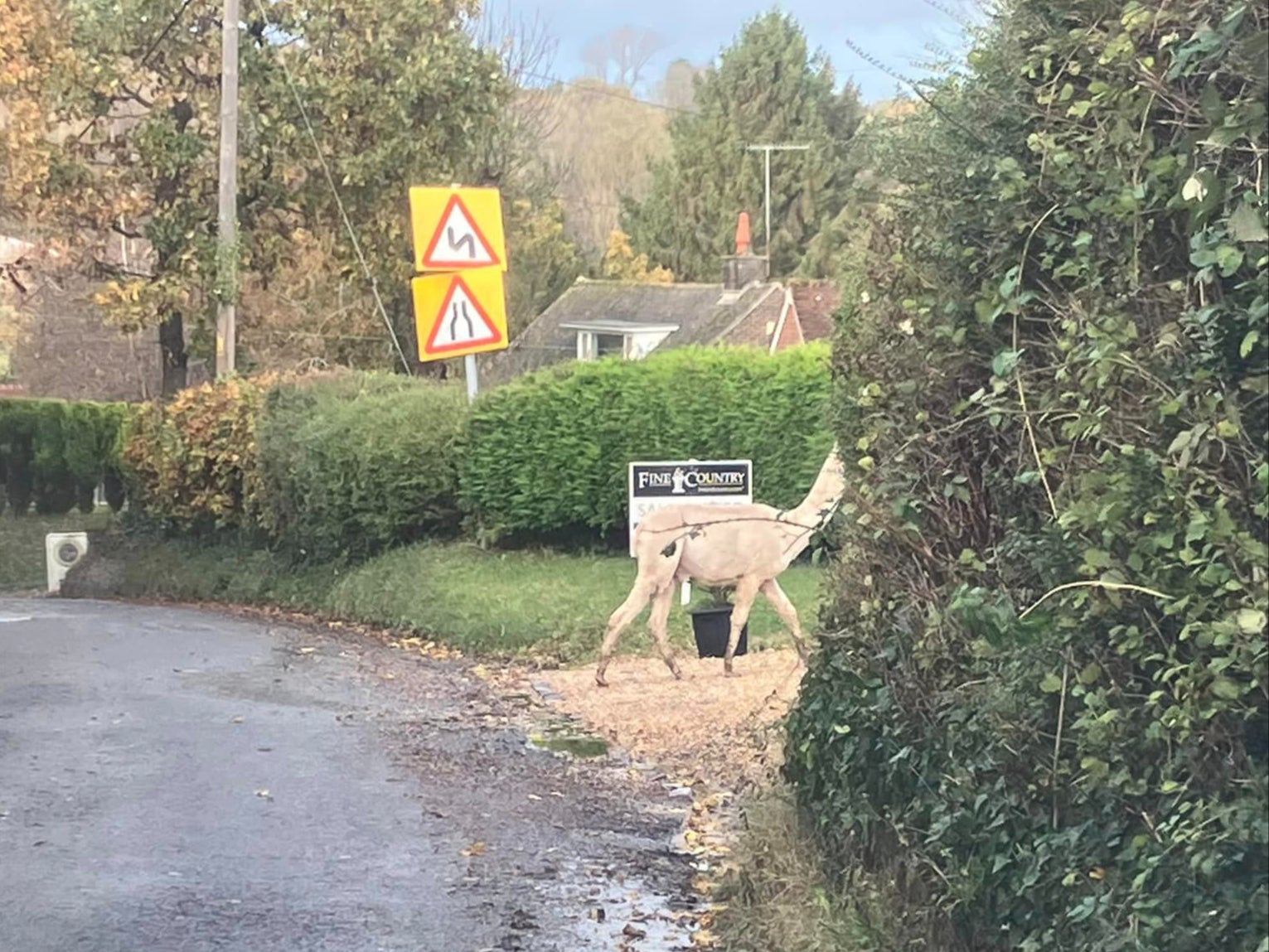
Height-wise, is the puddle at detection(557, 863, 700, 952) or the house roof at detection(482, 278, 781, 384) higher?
the house roof at detection(482, 278, 781, 384)

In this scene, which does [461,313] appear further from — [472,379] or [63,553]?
[63,553]

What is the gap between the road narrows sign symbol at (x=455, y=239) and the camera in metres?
16.0

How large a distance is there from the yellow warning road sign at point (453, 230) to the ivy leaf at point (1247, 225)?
13.3 m

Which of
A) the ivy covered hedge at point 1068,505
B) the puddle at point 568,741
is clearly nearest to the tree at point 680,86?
the puddle at point 568,741

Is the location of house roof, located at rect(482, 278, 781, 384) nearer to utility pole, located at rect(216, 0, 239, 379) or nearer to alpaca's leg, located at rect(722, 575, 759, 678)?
utility pole, located at rect(216, 0, 239, 379)

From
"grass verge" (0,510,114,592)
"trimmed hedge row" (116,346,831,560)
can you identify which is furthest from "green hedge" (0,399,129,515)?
"trimmed hedge row" (116,346,831,560)

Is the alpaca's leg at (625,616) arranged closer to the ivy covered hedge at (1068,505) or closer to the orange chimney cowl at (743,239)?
the ivy covered hedge at (1068,505)

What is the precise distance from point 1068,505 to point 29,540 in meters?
32.0

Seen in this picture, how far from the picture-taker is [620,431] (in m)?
18.7

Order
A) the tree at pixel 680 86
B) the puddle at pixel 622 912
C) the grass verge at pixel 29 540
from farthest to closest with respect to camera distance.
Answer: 1. the tree at pixel 680 86
2. the grass verge at pixel 29 540
3. the puddle at pixel 622 912

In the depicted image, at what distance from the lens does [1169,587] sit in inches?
134

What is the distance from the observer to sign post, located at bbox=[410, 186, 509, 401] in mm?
16016

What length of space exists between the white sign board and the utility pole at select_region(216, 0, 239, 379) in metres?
11.5

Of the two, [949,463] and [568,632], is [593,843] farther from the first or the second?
[568,632]
